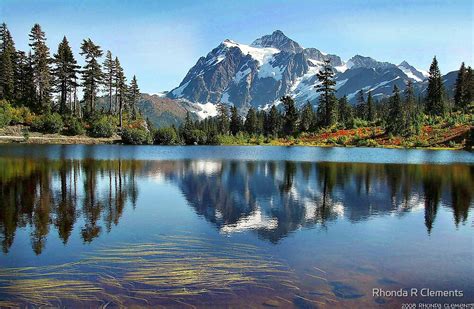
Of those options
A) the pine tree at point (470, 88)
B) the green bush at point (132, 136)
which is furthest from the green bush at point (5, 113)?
the pine tree at point (470, 88)

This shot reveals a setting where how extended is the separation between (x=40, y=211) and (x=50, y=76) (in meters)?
101

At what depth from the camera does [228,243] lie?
17.5m

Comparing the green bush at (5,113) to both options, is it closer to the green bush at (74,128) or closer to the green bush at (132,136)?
the green bush at (74,128)

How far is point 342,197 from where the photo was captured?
3028cm

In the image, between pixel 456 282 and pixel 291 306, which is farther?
pixel 456 282

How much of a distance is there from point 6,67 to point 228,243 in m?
109

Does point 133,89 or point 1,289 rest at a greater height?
point 133,89

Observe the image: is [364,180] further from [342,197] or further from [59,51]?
[59,51]

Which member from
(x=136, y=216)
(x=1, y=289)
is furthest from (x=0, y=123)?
(x=1, y=289)

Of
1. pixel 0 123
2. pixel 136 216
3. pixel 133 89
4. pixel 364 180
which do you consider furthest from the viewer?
pixel 133 89

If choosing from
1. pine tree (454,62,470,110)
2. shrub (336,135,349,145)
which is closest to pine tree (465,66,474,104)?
pine tree (454,62,470,110)

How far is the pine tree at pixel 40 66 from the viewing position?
4227 inches

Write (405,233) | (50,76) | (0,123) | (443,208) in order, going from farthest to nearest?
(50,76) → (0,123) → (443,208) → (405,233)

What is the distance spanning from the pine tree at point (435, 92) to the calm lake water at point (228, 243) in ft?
357
